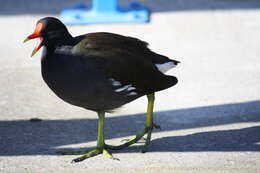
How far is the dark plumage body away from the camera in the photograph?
433 centimetres

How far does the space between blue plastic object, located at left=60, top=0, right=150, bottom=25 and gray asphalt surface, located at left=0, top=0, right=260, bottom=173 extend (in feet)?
0.45

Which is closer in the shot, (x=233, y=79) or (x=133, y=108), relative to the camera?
Answer: (x=133, y=108)

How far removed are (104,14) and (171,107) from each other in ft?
8.96

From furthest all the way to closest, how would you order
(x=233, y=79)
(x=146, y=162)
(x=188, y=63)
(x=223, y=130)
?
(x=188, y=63) < (x=233, y=79) < (x=223, y=130) < (x=146, y=162)

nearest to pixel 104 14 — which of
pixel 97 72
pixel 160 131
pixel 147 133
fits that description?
pixel 160 131

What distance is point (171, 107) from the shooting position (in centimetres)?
569

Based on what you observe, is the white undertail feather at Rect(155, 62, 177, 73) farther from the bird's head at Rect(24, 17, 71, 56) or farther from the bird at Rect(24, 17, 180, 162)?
the bird's head at Rect(24, 17, 71, 56)

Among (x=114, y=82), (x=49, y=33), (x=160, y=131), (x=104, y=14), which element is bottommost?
(x=160, y=131)

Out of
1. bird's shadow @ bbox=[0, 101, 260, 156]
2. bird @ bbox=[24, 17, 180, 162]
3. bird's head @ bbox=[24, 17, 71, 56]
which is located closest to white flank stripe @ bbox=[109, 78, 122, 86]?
bird @ bbox=[24, 17, 180, 162]

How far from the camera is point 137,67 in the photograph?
4613mm

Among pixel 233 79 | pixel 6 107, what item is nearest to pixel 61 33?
pixel 6 107

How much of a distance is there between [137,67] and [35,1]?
15.5 feet

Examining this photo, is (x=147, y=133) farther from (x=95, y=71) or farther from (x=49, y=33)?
(x=49, y=33)

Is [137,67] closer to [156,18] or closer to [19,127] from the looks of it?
[19,127]
